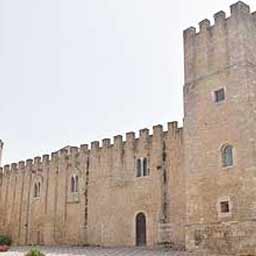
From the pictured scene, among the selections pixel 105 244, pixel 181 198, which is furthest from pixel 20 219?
pixel 181 198

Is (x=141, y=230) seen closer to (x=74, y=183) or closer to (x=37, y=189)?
(x=74, y=183)

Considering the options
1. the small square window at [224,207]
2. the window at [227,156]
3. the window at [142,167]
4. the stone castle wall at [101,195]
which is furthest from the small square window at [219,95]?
the window at [142,167]

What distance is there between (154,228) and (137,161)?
4043mm

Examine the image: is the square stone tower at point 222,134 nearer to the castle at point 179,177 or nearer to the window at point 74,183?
the castle at point 179,177

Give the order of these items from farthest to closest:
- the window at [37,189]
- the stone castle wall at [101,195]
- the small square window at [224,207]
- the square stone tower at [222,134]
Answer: the window at [37,189], the stone castle wall at [101,195], the small square window at [224,207], the square stone tower at [222,134]

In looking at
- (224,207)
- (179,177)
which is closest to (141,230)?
(179,177)

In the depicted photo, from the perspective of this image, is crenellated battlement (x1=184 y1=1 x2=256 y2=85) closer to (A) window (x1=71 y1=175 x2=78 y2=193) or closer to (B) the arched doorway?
(B) the arched doorway

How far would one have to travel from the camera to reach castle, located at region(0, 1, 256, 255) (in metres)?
18.1

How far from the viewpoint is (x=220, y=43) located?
65.8 ft

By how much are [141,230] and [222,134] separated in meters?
8.49

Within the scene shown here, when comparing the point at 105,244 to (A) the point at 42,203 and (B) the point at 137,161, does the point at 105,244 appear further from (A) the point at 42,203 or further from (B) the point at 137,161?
(A) the point at 42,203

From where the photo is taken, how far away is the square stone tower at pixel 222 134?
17547 mm

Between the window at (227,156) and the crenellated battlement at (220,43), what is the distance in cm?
360

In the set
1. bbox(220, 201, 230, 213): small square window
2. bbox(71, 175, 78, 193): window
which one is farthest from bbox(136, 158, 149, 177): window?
bbox(220, 201, 230, 213): small square window
